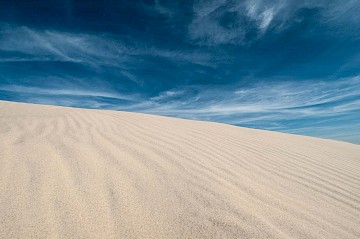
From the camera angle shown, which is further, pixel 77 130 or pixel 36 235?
pixel 77 130

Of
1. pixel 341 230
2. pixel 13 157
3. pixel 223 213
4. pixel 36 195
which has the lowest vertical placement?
pixel 341 230

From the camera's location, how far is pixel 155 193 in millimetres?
1847

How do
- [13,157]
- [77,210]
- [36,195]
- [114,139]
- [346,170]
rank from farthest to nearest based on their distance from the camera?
[346,170] → [114,139] → [13,157] → [36,195] → [77,210]

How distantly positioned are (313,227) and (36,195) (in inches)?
83.5

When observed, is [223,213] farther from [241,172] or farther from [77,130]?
[77,130]

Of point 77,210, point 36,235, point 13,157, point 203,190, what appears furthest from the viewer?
point 13,157

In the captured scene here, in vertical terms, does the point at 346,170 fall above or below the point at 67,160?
below

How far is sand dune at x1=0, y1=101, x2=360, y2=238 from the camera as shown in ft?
4.66

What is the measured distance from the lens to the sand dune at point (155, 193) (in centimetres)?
142

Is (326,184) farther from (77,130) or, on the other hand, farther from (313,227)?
(77,130)

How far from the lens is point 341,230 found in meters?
1.66

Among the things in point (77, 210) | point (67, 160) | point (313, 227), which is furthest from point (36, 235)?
point (313, 227)

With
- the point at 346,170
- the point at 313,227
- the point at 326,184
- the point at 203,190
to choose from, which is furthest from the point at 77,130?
the point at 346,170

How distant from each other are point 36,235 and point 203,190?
1.29 m
